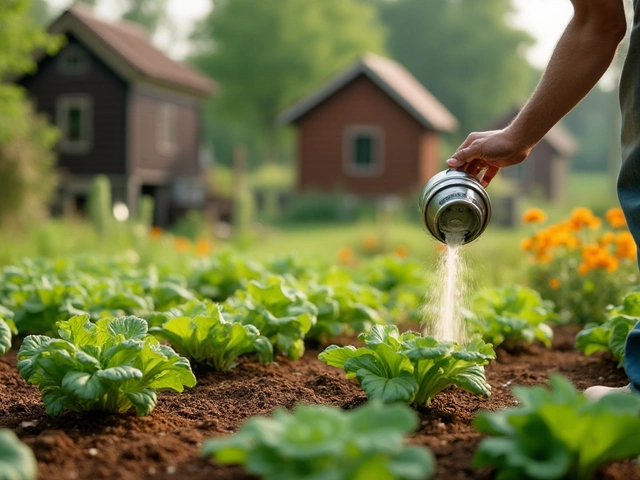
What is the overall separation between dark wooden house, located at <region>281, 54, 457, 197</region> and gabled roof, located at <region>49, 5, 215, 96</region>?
11.9 feet

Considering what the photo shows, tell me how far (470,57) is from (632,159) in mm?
57283

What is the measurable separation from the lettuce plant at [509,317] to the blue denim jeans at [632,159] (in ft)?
5.84

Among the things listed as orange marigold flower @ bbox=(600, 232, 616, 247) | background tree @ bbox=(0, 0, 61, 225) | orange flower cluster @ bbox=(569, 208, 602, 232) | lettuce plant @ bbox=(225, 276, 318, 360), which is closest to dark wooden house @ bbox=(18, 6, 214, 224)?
background tree @ bbox=(0, 0, 61, 225)

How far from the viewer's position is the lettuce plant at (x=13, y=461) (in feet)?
6.93

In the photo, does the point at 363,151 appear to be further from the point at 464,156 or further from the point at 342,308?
the point at 464,156

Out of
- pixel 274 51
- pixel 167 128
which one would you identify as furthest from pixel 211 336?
pixel 274 51

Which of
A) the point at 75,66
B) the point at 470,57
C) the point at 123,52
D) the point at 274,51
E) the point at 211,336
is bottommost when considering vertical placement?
the point at 211,336

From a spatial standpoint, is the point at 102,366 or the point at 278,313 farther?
the point at 278,313

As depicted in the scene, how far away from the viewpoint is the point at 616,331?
4.23 m

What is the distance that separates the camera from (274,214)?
26.3 metres

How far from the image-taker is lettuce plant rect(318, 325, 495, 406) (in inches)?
131

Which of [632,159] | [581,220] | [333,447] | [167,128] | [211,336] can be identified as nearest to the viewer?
[333,447]

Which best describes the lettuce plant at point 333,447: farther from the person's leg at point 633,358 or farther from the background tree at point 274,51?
the background tree at point 274,51

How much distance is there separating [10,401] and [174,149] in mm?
22965
